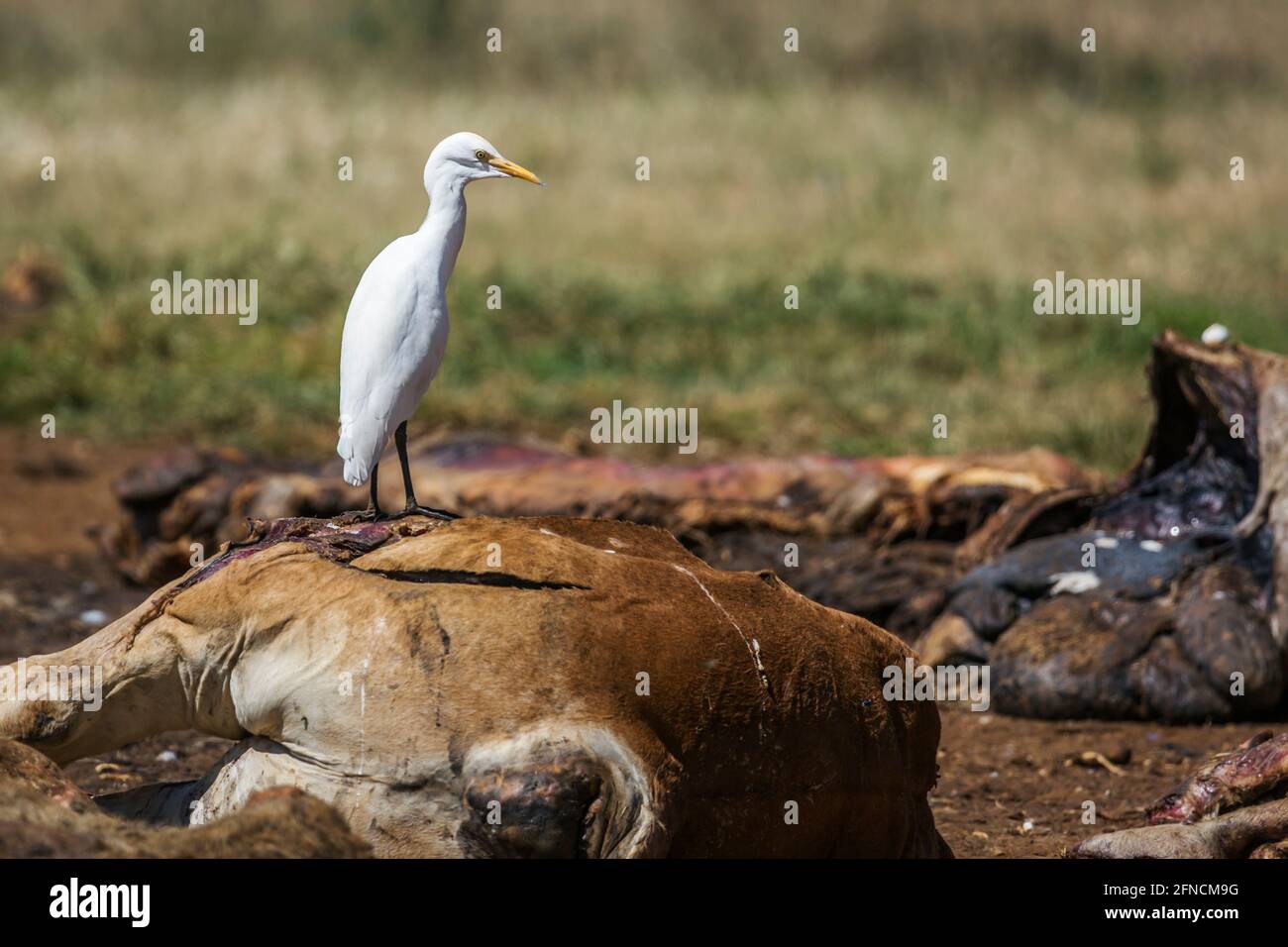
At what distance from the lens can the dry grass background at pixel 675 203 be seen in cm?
957

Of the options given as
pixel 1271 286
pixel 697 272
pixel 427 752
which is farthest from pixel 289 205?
pixel 427 752

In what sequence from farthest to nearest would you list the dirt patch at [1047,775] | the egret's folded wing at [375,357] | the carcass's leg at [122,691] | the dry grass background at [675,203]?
the dry grass background at [675,203] < the dirt patch at [1047,775] < the egret's folded wing at [375,357] < the carcass's leg at [122,691]

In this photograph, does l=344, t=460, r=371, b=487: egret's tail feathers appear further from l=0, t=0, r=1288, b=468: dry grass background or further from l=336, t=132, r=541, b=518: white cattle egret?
l=0, t=0, r=1288, b=468: dry grass background

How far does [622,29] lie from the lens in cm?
1641

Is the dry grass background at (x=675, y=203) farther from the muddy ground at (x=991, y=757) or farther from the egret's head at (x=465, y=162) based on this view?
the egret's head at (x=465, y=162)

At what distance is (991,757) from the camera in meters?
5.08

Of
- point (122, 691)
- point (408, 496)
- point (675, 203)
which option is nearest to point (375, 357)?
point (408, 496)

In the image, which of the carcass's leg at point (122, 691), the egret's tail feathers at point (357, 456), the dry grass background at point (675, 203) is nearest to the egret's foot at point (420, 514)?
the egret's tail feathers at point (357, 456)

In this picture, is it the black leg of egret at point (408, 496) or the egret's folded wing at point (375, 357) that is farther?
the egret's folded wing at point (375, 357)

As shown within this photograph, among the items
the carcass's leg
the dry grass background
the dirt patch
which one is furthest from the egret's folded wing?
the dry grass background

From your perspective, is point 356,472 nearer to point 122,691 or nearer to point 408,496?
point 408,496

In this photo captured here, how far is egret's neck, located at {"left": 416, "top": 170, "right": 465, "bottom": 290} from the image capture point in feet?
12.3
